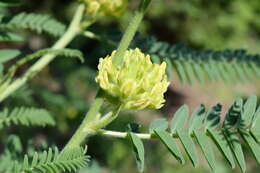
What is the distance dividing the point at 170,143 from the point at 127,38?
0.64 ft

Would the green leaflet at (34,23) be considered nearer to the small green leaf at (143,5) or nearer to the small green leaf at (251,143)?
the small green leaf at (143,5)

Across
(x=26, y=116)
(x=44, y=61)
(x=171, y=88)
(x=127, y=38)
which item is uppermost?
(x=127, y=38)

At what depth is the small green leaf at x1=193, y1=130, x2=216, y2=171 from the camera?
0.88 meters

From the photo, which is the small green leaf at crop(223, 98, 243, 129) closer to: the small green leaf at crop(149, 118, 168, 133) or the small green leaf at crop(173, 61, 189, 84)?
the small green leaf at crop(149, 118, 168, 133)

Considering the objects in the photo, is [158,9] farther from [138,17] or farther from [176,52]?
[138,17]

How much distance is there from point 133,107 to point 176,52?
40 centimetres

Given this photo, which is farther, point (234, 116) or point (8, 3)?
point (8, 3)

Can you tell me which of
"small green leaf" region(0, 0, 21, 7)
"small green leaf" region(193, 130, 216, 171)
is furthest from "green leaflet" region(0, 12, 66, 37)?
"small green leaf" region(193, 130, 216, 171)

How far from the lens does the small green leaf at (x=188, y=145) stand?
2.87ft

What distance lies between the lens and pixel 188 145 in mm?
904

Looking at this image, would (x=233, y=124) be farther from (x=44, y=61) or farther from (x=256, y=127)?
(x=44, y=61)

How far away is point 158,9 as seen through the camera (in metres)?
5.57

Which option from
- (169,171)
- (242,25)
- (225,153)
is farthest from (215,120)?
(242,25)

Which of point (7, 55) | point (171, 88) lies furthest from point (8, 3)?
point (171, 88)
